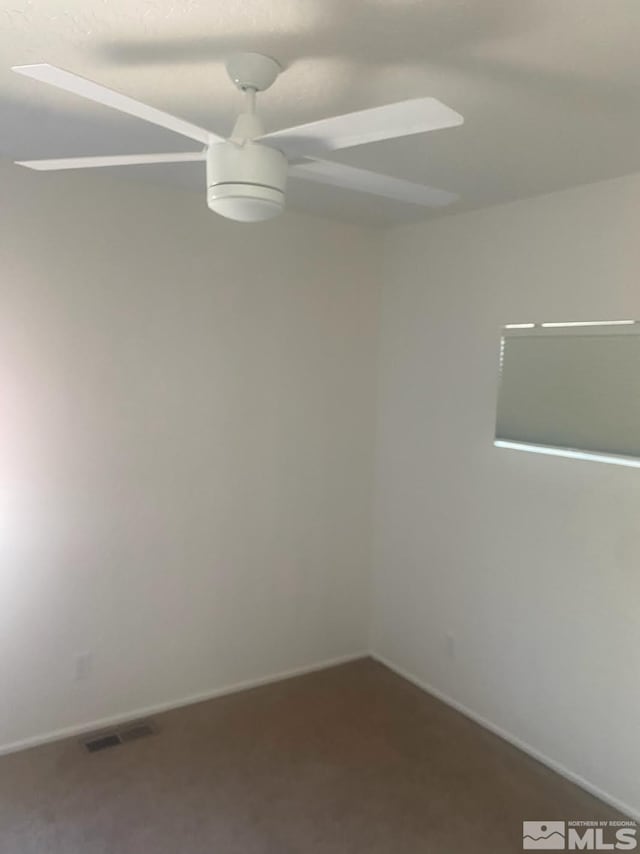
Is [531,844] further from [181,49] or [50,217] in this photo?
[50,217]

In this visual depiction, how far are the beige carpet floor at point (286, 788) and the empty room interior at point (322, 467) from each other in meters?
0.01

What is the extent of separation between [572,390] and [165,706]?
2.51 metres

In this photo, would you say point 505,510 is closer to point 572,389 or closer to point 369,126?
point 572,389

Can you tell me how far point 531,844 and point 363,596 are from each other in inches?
67.3

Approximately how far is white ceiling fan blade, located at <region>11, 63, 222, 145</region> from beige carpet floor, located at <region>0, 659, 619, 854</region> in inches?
94.9

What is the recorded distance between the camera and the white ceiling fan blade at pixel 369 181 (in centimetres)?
173

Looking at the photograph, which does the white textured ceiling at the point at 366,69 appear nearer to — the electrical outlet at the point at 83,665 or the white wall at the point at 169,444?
the white wall at the point at 169,444

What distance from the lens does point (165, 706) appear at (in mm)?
3357

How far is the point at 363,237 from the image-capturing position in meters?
3.79

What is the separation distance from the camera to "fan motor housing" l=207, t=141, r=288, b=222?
1525mm

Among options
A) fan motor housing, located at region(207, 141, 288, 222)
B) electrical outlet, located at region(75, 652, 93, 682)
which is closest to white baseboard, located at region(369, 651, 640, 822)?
electrical outlet, located at region(75, 652, 93, 682)

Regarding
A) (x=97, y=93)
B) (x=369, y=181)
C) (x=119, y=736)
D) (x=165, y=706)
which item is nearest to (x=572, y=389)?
(x=369, y=181)

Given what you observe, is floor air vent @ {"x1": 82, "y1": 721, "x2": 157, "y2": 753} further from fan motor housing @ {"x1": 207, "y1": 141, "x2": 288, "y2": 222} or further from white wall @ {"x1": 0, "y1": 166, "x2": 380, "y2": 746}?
fan motor housing @ {"x1": 207, "y1": 141, "x2": 288, "y2": 222}

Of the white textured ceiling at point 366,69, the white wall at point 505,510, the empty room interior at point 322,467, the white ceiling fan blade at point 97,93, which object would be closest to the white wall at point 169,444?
the empty room interior at point 322,467
